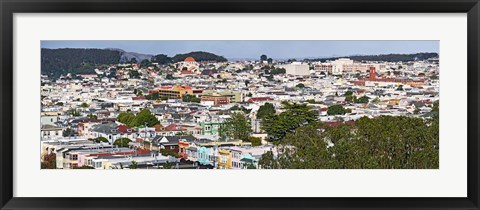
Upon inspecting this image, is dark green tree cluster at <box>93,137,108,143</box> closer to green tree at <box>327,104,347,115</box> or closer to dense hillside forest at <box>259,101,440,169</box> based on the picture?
dense hillside forest at <box>259,101,440,169</box>

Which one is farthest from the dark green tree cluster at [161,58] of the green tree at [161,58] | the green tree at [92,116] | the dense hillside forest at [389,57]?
the dense hillside forest at [389,57]

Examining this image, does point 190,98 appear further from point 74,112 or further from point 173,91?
point 74,112

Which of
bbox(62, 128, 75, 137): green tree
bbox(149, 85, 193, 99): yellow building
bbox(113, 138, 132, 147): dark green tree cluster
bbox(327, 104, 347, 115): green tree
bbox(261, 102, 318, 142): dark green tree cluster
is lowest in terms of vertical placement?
bbox(113, 138, 132, 147): dark green tree cluster

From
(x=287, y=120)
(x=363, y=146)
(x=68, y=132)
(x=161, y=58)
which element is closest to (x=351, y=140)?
(x=363, y=146)

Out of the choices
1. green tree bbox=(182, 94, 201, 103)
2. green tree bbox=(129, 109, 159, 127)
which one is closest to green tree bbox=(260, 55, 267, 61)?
green tree bbox=(182, 94, 201, 103)
